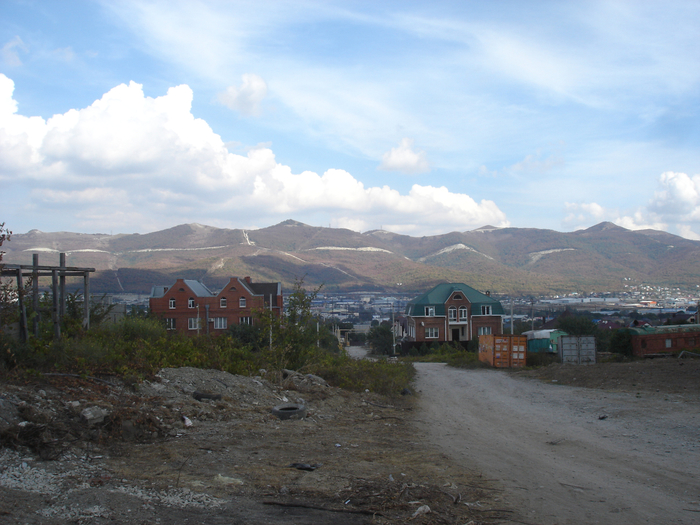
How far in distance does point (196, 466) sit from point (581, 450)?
6148 mm

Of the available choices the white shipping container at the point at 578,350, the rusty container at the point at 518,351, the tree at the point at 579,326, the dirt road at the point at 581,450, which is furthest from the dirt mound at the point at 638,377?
the tree at the point at 579,326

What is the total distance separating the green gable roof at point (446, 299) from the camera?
55.1 metres

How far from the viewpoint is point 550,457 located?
295 inches

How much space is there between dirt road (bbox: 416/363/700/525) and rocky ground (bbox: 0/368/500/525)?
0.66 metres

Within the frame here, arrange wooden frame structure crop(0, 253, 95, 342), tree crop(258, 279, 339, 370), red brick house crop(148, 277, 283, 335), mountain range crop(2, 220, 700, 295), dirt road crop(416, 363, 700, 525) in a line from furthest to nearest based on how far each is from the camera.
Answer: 1. mountain range crop(2, 220, 700, 295)
2. red brick house crop(148, 277, 283, 335)
3. tree crop(258, 279, 339, 370)
4. wooden frame structure crop(0, 253, 95, 342)
5. dirt road crop(416, 363, 700, 525)

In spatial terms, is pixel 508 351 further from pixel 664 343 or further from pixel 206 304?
pixel 206 304

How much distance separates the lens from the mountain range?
330 ft

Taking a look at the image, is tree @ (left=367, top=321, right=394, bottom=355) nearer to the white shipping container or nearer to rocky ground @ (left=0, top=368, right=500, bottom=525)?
the white shipping container

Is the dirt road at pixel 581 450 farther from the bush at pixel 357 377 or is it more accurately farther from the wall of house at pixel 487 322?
the wall of house at pixel 487 322

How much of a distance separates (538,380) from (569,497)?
16.9m

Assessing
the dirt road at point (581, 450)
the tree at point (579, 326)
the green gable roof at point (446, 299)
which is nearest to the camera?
the dirt road at point (581, 450)

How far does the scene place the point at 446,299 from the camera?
55531 millimetres

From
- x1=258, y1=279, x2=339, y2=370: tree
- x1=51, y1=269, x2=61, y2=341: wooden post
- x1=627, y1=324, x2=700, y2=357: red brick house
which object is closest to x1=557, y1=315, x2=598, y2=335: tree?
x1=627, y1=324, x2=700, y2=357: red brick house

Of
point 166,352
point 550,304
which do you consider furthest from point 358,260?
point 166,352
